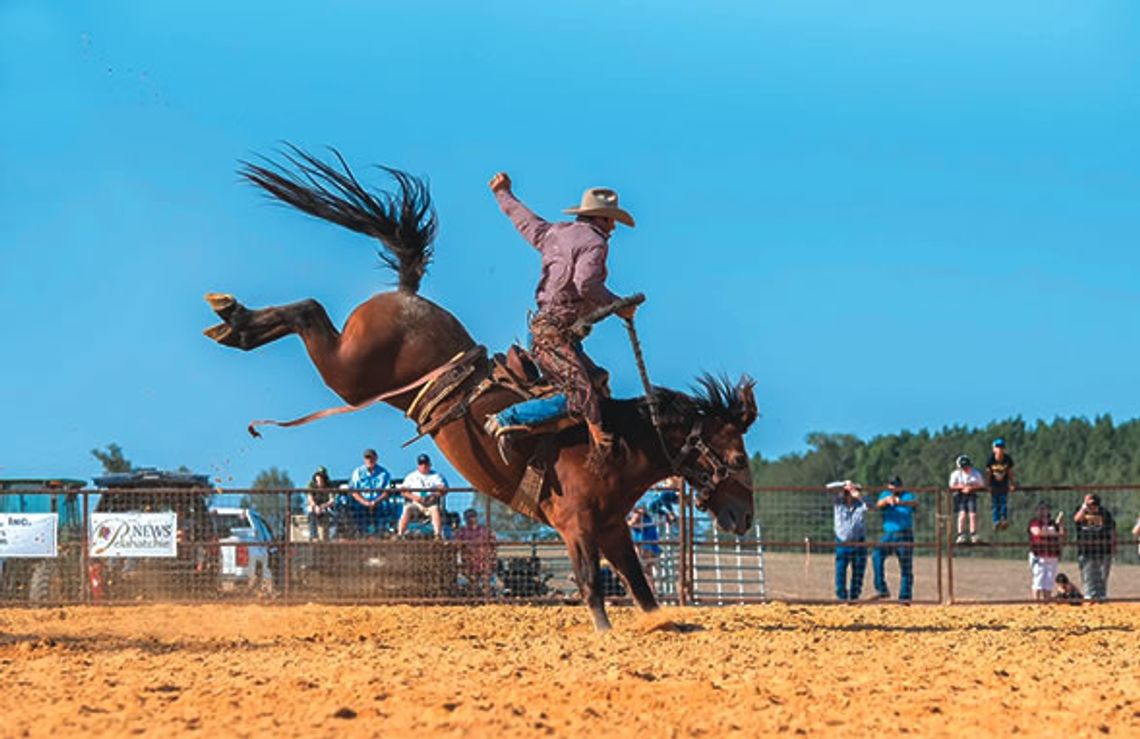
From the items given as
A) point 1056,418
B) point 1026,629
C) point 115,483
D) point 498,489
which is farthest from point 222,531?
point 1056,418

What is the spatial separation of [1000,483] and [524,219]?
8.32m

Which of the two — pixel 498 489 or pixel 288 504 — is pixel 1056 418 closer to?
pixel 288 504

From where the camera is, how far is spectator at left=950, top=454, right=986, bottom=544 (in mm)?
15938

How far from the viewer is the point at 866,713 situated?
6.14 meters

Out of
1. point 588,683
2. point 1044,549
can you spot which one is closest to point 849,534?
point 1044,549

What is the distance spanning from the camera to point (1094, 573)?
1647 centimetres

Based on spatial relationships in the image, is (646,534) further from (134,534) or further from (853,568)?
(134,534)

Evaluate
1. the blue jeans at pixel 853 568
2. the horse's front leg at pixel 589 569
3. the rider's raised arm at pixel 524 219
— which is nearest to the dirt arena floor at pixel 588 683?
the horse's front leg at pixel 589 569

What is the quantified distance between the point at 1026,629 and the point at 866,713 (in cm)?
470

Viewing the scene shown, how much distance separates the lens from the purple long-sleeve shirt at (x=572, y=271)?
30.3 ft

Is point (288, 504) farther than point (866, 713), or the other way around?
point (288, 504)

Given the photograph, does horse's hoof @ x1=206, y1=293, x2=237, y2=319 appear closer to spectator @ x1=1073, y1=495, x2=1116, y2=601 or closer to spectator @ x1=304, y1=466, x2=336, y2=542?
spectator @ x1=304, y1=466, x2=336, y2=542

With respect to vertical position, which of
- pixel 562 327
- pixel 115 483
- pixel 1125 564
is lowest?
pixel 1125 564

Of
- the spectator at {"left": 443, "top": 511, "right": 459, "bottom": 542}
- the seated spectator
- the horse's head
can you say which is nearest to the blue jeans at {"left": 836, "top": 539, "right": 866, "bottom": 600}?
the seated spectator
